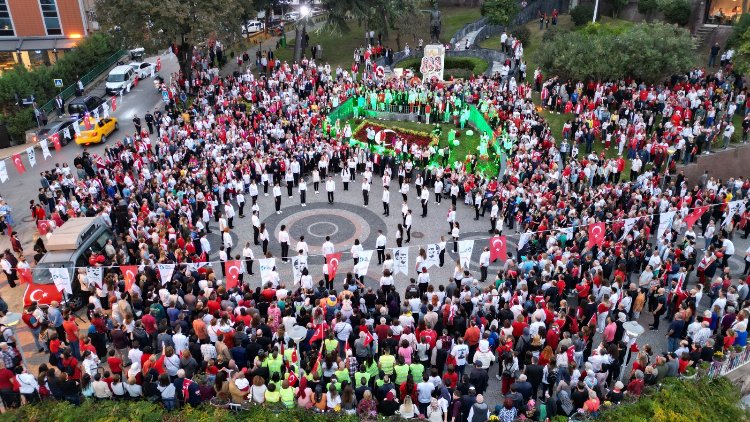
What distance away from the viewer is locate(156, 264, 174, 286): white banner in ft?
51.2

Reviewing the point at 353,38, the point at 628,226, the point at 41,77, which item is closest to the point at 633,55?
the point at 628,226

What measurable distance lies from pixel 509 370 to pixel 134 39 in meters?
29.9

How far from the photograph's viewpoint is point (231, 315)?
13.8 meters

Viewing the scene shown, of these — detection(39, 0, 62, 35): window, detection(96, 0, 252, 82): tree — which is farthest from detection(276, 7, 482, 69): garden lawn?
detection(39, 0, 62, 35): window

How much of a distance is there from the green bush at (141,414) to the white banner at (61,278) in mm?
4514

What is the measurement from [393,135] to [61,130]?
1772 cm

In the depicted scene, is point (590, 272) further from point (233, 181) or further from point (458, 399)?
point (233, 181)

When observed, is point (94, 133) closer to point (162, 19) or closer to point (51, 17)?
point (162, 19)

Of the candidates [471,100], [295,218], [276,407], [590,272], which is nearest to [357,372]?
[276,407]

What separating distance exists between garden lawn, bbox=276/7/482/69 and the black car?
17831 millimetres

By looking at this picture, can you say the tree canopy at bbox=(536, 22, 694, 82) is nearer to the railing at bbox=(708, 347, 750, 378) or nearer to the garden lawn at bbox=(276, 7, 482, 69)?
the garden lawn at bbox=(276, 7, 482, 69)

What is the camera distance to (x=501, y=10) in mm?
44000

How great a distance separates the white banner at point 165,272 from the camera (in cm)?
1561

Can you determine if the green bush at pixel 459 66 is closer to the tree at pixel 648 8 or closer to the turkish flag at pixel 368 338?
the tree at pixel 648 8
